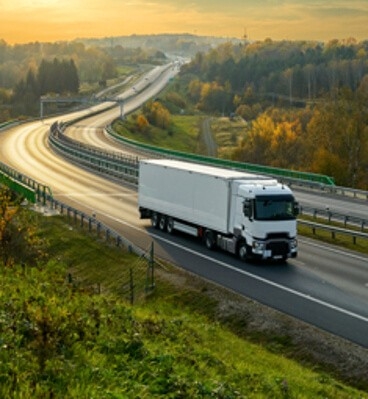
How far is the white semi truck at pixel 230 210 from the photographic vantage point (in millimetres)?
27969

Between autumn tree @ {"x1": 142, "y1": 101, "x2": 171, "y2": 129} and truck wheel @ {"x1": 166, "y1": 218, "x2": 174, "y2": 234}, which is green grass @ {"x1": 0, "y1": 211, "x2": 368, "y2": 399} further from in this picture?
autumn tree @ {"x1": 142, "y1": 101, "x2": 171, "y2": 129}

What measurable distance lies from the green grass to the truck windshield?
16.2 ft

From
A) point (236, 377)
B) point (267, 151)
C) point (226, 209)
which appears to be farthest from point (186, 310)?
point (267, 151)

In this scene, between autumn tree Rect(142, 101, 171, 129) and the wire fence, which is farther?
autumn tree Rect(142, 101, 171, 129)

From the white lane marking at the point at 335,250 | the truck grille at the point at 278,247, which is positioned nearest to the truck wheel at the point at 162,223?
the white lane marking at the point at 335,250

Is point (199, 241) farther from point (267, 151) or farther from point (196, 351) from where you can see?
point (267, 151)

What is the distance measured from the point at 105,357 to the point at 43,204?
31596 millimetres

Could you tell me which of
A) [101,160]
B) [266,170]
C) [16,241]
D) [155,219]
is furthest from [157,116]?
[16,241]

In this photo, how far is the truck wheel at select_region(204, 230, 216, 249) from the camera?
101ft

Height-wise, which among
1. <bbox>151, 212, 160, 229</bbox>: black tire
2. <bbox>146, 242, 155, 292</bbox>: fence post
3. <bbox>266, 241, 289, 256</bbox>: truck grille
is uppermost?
<bbox>266, 241, 289, 256</bbox>: truck grille

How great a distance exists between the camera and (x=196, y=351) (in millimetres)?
15352

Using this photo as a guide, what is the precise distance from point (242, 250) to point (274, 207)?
7.19 ft

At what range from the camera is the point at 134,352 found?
13.7 m

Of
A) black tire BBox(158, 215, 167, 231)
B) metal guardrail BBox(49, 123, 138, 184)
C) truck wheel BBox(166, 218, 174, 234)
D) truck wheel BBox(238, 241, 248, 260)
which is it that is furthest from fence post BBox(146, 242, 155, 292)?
metal guardrail BBox(49, 123, 138, 184)
